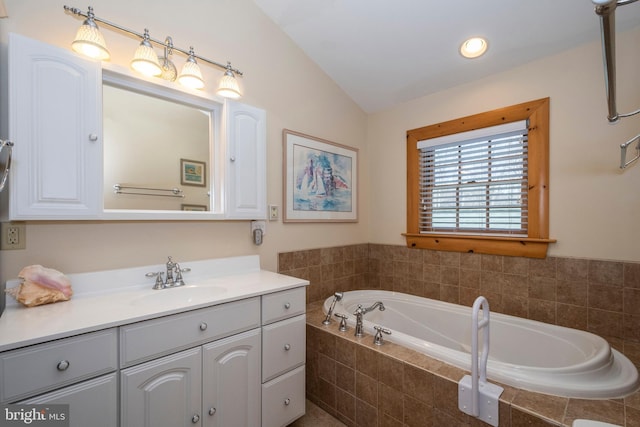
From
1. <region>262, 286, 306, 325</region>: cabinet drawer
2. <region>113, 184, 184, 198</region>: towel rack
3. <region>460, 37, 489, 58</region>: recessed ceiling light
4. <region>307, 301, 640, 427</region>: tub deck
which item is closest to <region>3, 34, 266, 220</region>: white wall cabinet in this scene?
<region>113, 184, 184, 198</region>: towel rack

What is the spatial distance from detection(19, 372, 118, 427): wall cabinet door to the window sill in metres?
2.27

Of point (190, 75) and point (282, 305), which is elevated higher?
point (190, 75)

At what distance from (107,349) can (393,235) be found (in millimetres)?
2311

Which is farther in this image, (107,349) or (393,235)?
(393,235)

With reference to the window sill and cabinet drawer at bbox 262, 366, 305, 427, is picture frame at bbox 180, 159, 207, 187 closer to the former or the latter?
cabinet drawer at bbox 262, 366, 305, 427

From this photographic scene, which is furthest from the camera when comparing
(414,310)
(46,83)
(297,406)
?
(414,310)

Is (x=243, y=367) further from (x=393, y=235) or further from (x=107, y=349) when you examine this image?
(x=393, y=235)

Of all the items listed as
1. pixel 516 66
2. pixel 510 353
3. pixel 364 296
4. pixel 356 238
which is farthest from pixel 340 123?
pixel 510 353

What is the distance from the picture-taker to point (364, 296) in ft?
8.39

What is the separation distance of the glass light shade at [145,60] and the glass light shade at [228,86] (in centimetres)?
37

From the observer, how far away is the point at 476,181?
2.25 meters

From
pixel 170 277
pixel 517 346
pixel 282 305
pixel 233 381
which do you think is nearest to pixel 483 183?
pixel 517 346

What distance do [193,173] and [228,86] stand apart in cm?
58

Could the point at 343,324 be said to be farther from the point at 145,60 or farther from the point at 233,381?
the point at 145,60
